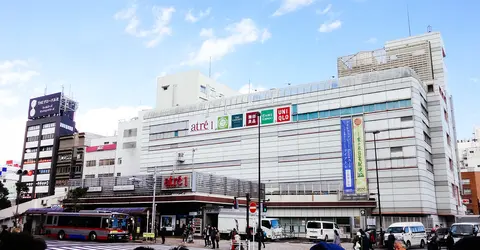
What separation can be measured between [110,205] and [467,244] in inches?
2038

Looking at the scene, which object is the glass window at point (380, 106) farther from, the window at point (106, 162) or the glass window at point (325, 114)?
the window at point (106, 162)

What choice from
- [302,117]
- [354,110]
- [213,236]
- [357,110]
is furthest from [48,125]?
[213,236]

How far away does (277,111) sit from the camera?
61875mm

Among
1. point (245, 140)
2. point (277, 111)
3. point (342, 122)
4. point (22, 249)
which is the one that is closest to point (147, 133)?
point (245, 140)

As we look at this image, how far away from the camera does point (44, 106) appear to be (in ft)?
299

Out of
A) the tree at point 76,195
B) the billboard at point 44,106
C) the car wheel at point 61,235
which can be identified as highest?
the billboard at point 44,106

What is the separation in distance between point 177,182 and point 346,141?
24.3m

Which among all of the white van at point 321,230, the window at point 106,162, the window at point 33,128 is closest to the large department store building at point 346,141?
the window at point 106,162

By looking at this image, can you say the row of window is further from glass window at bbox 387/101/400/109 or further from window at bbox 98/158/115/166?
window at bbox 98/158/115/166

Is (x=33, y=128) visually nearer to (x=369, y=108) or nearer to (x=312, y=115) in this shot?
(x=312, y=115)

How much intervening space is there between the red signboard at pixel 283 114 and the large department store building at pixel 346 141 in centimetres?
17

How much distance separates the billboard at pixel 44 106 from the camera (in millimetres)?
89375

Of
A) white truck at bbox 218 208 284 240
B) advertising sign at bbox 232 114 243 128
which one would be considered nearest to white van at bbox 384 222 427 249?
white truck at bbox 218 208 284 240

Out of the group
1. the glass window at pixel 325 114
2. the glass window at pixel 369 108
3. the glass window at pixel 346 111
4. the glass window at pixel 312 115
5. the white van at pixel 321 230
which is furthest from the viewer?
the glass window at pixel 312 115
